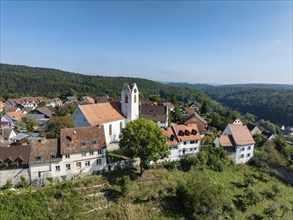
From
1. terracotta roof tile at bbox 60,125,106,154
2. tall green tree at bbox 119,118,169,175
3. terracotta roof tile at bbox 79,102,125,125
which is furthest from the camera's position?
terracotta roof tile at bbox 79,102,125,125

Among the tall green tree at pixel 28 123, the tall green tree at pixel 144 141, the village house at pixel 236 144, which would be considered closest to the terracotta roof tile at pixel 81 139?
the tall green tree at pixel 144 141

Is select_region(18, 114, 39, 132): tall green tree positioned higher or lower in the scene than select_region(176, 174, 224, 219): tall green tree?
higher

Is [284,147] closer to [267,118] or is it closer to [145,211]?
[145,211]

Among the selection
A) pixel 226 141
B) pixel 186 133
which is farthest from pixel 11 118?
pixel 226 141

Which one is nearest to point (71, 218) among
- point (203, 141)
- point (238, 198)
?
point (238, 198)

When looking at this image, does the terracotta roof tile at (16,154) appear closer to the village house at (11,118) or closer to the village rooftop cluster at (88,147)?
the village rooftop cluster at (88,147)

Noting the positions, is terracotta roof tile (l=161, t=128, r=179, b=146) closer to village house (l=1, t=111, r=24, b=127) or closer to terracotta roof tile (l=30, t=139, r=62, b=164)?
terracotta roof tile (l=30, t=139, r=62, b=164)

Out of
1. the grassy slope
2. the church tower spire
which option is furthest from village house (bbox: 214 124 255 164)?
the church tower spire
